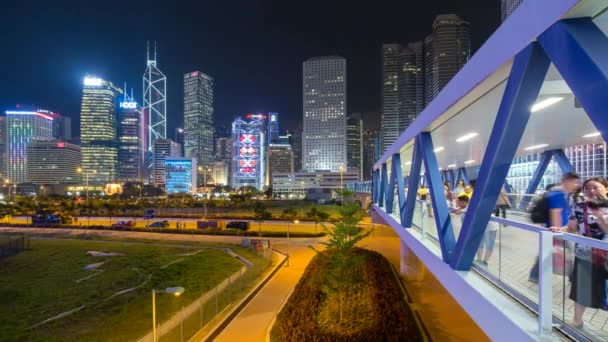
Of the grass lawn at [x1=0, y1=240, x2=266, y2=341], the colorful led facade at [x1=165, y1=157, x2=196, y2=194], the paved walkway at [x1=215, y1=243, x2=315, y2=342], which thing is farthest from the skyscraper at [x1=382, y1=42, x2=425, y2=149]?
the paved walkway at [x1=215, y1=243, x2=315, y2=342]

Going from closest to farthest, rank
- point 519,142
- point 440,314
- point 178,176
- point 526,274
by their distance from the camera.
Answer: point 519,142
point 526,274
point 440,314
point 178,176

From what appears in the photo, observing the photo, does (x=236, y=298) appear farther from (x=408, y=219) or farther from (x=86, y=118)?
(x=86, y=118)

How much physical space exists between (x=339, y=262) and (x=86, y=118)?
619ft

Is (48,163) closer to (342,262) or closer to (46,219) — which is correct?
(46,219)

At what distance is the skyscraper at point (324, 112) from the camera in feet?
462

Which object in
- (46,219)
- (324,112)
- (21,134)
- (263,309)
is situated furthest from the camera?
(21,134)

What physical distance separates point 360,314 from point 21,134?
8485 inches

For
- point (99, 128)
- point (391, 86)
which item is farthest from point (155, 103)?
point (391, 86)

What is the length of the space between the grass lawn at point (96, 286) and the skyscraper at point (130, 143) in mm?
147511


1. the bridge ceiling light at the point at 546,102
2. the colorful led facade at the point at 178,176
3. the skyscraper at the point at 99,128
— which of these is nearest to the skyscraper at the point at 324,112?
the colorful led facade at the point at 178,176

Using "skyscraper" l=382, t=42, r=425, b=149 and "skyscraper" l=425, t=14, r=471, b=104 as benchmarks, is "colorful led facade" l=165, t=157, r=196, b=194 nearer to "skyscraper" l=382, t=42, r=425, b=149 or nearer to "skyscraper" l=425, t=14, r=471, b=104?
"skyscraper" l=382, t=42, r=425, b=149

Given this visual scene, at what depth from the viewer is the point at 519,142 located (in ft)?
11.0

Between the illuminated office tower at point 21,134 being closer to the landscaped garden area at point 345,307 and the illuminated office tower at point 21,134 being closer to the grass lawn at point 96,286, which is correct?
the grass lawn at point 96,286

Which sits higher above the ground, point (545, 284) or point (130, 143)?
point (130, 143)
